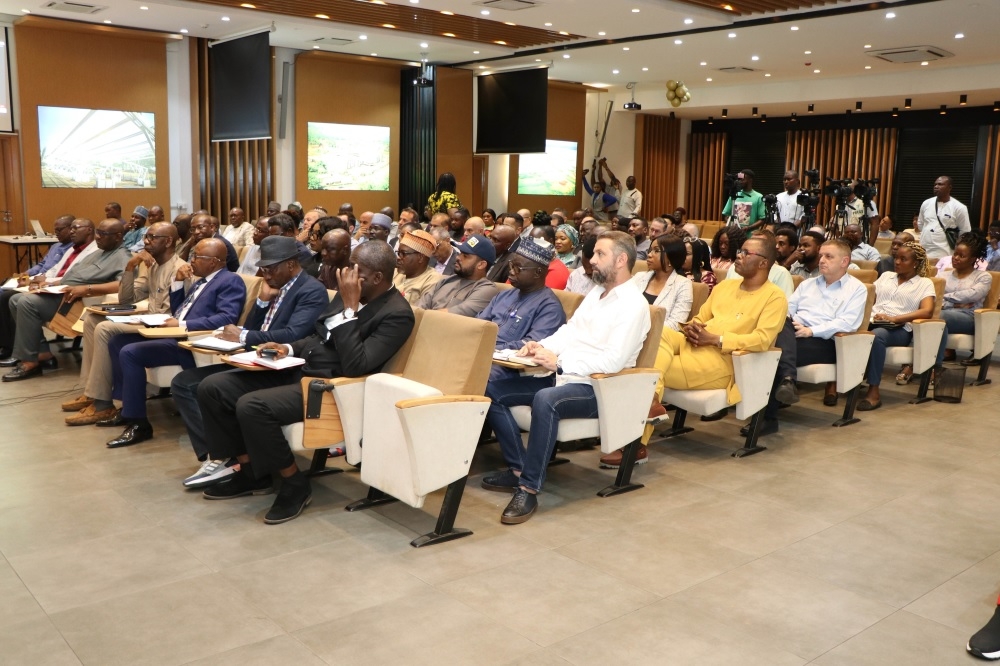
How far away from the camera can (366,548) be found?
12.5ft

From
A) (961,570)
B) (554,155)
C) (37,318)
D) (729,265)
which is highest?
(554,155)

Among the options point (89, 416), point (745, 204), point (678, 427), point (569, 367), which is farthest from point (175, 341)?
point (745, 204)

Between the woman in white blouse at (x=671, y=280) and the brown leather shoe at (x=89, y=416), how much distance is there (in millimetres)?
3614

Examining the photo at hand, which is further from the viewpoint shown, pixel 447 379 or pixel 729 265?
pixel 729 265

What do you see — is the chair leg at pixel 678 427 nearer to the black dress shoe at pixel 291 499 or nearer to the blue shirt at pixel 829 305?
the blue shirt at pixel 829 305

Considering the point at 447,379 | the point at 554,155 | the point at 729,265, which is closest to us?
the point at 447,379

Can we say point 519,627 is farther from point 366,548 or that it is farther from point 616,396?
point 616,396

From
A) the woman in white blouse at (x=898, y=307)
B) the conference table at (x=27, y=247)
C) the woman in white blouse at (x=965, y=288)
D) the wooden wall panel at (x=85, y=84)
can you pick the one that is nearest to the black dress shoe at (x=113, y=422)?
the woman in white blouse at (x=898, y=307)

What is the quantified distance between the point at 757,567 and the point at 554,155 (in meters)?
15.6

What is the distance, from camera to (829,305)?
20.2ft

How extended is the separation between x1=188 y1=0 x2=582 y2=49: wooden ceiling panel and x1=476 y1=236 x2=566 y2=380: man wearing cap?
7405 millimetres

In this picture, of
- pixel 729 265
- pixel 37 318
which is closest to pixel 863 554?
pixel 729 265

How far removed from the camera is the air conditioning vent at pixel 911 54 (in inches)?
496

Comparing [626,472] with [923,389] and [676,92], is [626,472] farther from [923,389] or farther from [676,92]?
[676,92]
